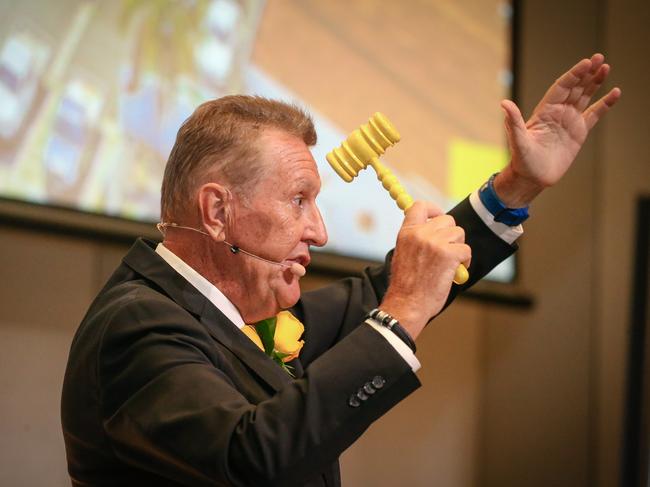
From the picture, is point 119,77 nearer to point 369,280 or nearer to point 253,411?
point 369,280

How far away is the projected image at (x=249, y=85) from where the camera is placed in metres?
2.77

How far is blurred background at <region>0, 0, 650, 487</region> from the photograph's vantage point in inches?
111

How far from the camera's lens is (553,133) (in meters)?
1.97

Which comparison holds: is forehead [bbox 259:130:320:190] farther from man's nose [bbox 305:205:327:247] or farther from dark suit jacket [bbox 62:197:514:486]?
dark suit jacket [bbox 62:197:514:486]

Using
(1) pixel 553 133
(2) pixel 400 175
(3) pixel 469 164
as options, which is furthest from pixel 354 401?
(3) pixel 469 164

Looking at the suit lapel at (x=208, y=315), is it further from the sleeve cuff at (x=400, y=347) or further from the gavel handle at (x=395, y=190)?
the gavel handle at (x=395, y=190)

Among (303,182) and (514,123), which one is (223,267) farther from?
(514,123)

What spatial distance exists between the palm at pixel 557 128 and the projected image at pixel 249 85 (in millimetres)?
1321

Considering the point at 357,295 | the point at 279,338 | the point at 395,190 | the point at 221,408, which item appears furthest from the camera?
the point at 357,295

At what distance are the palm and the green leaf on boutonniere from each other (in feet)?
1.98

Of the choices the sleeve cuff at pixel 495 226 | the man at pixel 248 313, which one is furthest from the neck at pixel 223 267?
the sleeve cuff at pixel 495 226

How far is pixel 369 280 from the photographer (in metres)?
2.15

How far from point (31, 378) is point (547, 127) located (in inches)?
69.9

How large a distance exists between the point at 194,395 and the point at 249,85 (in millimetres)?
1948
